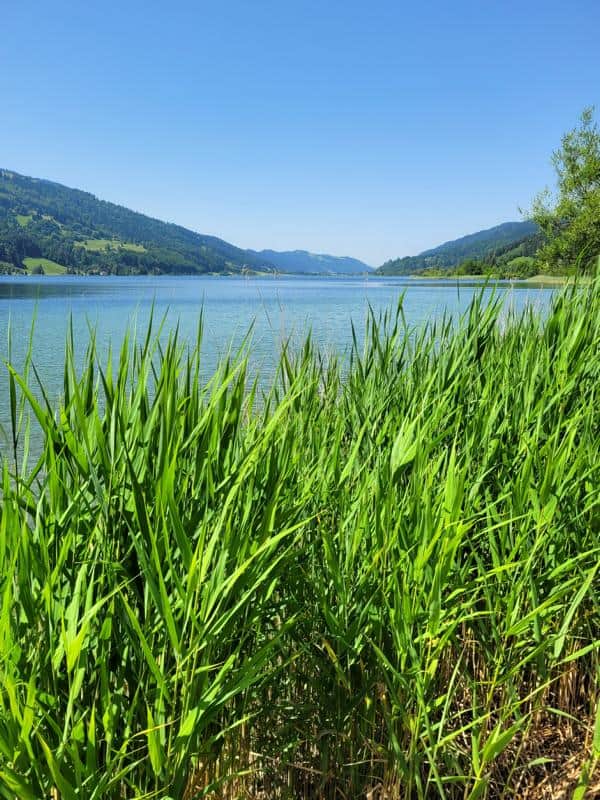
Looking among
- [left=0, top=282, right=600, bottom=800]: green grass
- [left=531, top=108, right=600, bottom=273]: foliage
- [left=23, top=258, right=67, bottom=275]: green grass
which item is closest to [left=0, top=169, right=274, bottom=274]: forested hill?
[left=23, top=258, right=67, bottom=275]: green grass

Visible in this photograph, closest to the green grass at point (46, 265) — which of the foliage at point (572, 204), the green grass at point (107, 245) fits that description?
the green grass at point (107, 245)

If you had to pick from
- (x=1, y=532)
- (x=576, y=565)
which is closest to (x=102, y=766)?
(x=1, y=532)

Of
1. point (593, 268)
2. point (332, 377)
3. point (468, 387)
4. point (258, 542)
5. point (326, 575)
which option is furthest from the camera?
point (593, 268)

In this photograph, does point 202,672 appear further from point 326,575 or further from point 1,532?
point 326,575

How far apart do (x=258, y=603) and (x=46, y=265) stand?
11745cm

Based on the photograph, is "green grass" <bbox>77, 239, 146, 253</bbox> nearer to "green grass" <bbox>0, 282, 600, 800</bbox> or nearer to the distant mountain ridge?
the distant mountain ridge

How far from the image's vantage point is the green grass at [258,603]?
127 cm

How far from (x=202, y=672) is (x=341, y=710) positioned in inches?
27.1

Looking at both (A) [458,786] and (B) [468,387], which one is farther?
(B) [468,387]

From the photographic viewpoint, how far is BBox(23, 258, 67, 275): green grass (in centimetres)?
10731

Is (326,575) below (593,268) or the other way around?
below

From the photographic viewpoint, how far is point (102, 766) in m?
1.31

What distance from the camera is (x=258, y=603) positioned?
154 centimetres

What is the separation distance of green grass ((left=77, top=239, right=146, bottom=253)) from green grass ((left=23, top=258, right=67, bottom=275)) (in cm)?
1835
